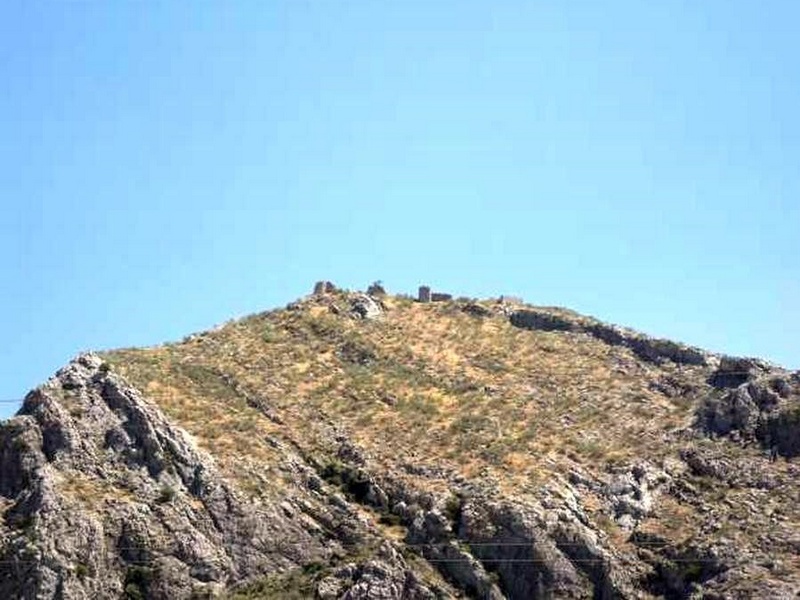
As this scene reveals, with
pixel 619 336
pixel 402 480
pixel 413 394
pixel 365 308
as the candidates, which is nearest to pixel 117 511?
pixel 402 480

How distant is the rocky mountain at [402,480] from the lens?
6575cm

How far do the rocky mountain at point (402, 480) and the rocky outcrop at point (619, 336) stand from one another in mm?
387

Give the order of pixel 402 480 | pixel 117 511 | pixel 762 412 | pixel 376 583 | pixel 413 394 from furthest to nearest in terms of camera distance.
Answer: pixel 413 394 → pixel 762 412 → pixel 402 480 → pixel 117 511 → pixel 376 583

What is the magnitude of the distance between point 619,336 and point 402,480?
2650cm

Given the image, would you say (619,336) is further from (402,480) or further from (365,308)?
(402,480)

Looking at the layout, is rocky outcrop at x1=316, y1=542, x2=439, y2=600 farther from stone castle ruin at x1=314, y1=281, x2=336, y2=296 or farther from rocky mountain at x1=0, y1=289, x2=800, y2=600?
stone castle ruin at x1=314, y1=281, x2=336, y2=296

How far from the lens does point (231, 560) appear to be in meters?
68.0

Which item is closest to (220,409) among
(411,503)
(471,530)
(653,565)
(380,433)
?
(380,433)

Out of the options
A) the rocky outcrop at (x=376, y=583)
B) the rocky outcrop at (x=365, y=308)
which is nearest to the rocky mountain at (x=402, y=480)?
the rocky outcrop at (x=376, y=583)

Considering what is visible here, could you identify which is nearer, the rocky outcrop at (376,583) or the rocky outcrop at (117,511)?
the rocky outcrop at (376,583)

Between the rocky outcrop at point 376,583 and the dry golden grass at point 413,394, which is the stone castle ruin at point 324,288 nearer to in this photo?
the dry golden grass at point 413,394

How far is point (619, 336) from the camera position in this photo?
93750 millimetres

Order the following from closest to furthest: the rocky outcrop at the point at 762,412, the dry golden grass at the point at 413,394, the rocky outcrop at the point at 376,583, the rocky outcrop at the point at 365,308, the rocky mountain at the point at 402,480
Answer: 1. the rocky outcrop at the point at 376,583
2. the rocky mountain at the point at 402,480
3. the rocky outcrop at the point at 762,412
4. the dry golden grass at the point at 413,394
5. the rocky outcrop at the point at 365,308

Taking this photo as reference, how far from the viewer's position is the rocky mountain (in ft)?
216
